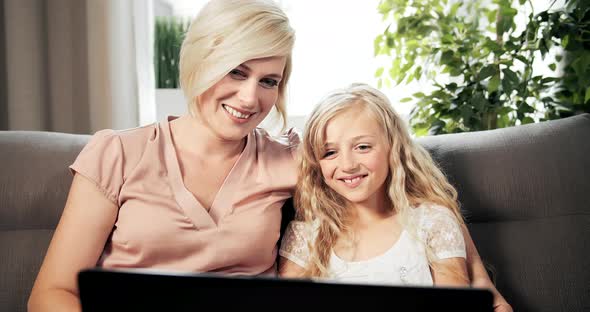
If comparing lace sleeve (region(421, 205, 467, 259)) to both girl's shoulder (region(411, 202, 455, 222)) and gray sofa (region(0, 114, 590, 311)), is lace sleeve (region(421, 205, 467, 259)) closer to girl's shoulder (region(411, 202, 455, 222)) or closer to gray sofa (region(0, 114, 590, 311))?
girl's shoulder (region(411, 202, 455, 222))

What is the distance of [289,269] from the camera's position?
1.45 metres

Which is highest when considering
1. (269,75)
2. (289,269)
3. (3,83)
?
(269,75)

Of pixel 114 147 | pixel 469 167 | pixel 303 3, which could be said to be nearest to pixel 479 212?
pixel 469 167

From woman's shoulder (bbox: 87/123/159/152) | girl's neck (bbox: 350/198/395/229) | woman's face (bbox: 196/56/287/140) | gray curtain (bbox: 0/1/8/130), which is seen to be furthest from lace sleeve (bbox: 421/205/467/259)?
gray curtain (bbox: 0/1/8/130)

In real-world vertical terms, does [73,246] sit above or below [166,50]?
below

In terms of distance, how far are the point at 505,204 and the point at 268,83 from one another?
0.70 m

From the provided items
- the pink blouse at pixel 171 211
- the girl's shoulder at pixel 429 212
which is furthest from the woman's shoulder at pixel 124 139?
the girl's shoulder at pixel 429 212

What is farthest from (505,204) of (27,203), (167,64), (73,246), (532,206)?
(167,64)

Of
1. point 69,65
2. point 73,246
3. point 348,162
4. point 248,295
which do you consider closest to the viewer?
point 248,295

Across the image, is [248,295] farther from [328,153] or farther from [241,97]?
[328,153]

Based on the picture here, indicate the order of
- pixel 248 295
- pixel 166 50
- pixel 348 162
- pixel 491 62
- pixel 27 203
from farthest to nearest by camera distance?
pixel 166 50 → pixel 491 62 → pixel 27 203 → pixel 348 162 → pixel 248 295

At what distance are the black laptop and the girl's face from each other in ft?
2.76

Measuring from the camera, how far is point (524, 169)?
154cm

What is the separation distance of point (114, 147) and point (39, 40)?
1.28 metres
